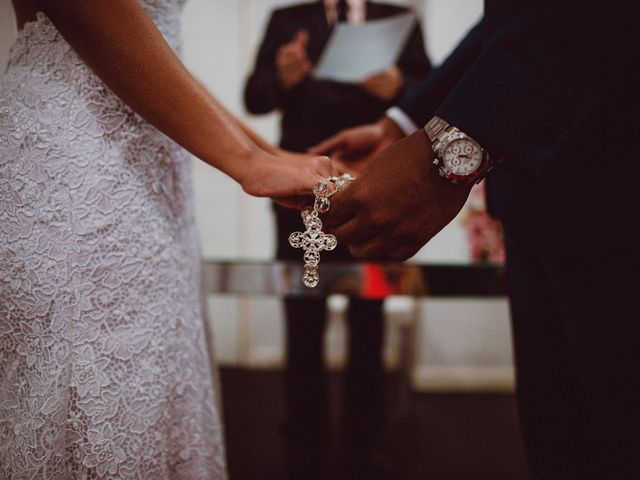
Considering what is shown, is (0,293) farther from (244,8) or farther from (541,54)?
(244,8)

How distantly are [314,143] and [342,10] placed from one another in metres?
0.50

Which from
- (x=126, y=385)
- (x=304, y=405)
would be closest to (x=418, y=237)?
(x=126, y=385)

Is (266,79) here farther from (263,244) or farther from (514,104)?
(263,244)

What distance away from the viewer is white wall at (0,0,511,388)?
91.5 inches

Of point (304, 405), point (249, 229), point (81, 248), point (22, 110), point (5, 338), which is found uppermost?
point (249, 229)

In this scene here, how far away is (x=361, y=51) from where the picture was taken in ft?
4.22

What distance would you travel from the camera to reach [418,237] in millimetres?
567

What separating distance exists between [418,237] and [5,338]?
1.78ft

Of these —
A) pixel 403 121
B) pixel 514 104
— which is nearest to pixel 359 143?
pixel 403 121

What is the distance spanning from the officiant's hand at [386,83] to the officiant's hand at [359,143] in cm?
39

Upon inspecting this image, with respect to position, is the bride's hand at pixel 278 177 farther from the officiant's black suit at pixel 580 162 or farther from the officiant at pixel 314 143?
the officiant at pixel 314 143

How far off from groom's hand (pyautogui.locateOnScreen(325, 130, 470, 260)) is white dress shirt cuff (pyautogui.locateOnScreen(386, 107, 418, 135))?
0.41 m

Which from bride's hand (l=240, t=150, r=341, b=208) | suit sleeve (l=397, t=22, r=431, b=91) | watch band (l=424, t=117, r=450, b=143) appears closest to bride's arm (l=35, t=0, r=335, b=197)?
bride's hand (l=240, t=150, r=341, b=208)

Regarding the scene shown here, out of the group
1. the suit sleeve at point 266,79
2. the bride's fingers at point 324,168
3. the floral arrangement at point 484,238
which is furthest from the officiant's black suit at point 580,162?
the floral arrangement at point 484,238
